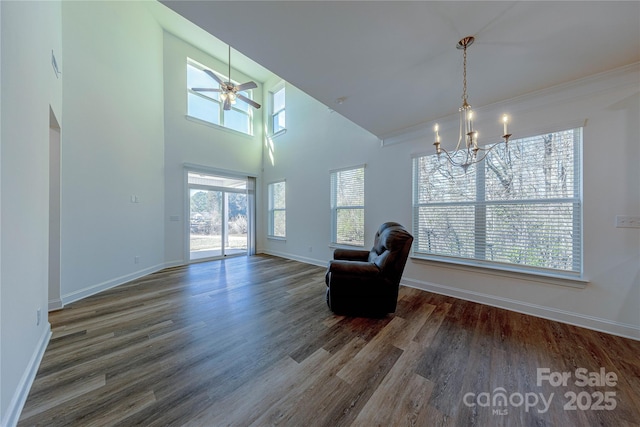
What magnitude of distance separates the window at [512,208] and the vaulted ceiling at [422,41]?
80cm

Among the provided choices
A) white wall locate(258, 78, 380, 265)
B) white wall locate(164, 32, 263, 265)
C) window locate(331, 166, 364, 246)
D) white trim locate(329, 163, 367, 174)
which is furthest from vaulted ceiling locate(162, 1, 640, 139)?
white wall locate(164, 32, 263, 265)

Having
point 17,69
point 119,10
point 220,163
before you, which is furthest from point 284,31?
point 220,163

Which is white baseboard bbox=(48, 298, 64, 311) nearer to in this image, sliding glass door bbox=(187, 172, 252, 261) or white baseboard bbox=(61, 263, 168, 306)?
white baseboard bbox=(61, 263, 168, 306)

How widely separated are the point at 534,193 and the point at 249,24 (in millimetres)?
3402

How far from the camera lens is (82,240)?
3045mm

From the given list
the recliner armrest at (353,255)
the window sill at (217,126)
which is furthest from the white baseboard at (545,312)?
the window sill at (217,126)

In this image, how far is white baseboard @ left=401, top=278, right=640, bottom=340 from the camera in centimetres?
210

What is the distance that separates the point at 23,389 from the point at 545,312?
4.57 meters

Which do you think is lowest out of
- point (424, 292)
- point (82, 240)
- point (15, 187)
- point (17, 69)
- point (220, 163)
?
point (424, 292)

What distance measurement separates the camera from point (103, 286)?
3.30 m

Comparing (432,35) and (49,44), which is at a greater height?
(49,44)

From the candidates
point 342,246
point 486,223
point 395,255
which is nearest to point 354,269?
point 395,255

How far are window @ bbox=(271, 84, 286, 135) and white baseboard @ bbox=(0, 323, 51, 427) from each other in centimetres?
553

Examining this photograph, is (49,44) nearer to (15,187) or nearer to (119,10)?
(15,187)
